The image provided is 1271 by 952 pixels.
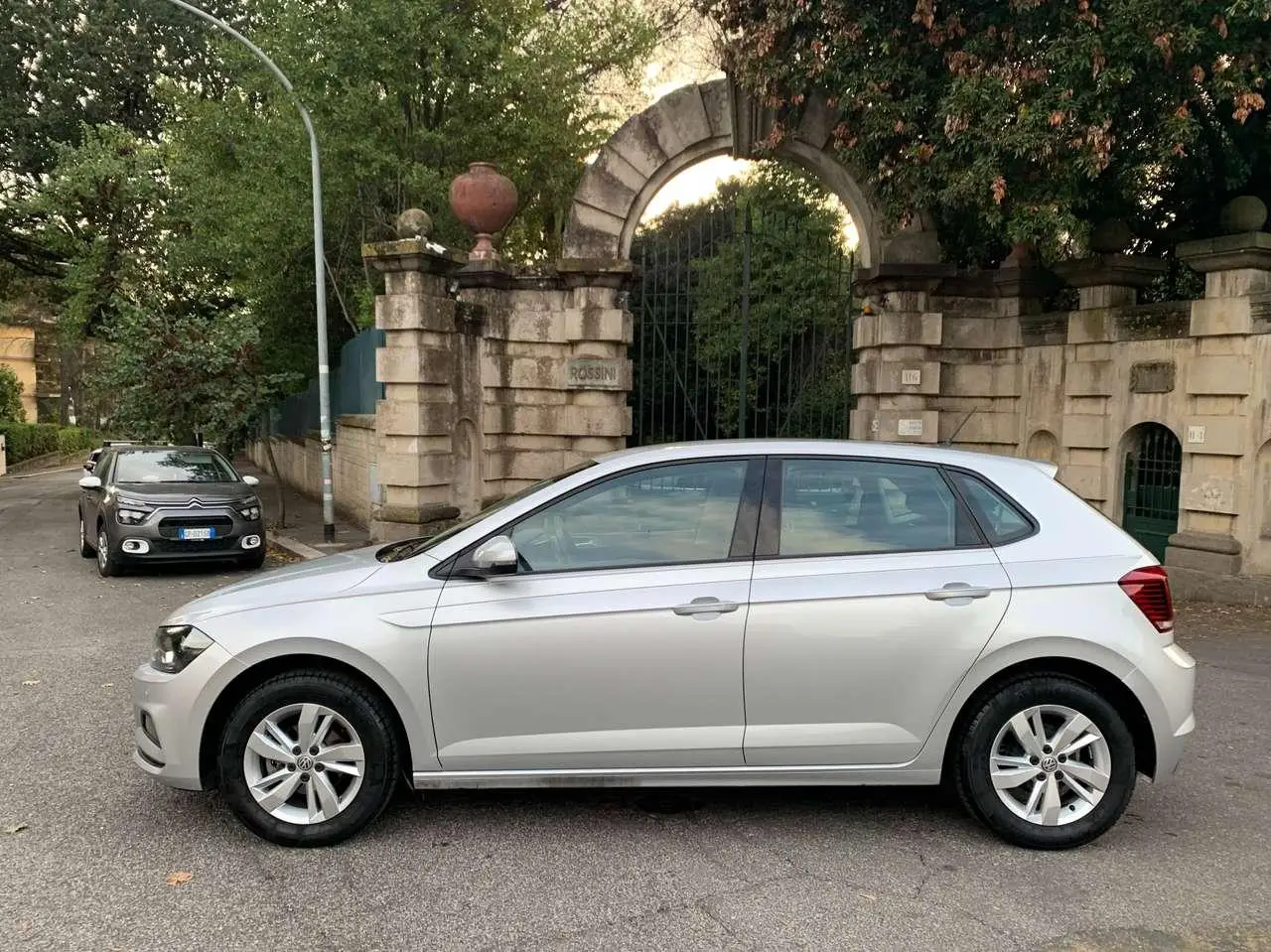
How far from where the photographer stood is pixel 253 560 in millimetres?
11227

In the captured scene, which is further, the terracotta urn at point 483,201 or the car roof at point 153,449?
the car roof at point 153,449

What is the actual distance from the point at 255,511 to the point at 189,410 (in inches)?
163

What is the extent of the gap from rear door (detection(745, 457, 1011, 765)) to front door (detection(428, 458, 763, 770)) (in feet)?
0.41

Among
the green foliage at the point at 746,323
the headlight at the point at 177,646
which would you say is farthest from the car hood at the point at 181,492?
the headlight at the point at 177,646

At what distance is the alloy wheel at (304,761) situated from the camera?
12.3ft

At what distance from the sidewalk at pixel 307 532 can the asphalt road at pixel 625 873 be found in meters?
6.34

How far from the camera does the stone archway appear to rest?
10.7 metres

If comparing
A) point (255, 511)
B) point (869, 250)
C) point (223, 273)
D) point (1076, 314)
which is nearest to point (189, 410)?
Result: point (255, 511)

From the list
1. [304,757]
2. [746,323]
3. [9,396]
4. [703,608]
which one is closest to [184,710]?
[304,757]

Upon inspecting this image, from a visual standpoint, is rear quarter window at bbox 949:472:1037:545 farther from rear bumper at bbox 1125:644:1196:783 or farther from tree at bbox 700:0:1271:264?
tree at bbox 700:0:1271:264

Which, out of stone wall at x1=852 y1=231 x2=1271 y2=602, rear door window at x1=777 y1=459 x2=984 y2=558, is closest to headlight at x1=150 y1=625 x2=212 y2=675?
rear door window at x1=777 y1=459 x2=984 y2=558

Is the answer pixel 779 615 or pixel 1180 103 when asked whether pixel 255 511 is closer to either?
pixel 779 615

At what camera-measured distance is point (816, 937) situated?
3.17 meters

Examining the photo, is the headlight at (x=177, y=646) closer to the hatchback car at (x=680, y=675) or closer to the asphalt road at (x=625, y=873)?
the hatchback car at (x=680, y=675)
